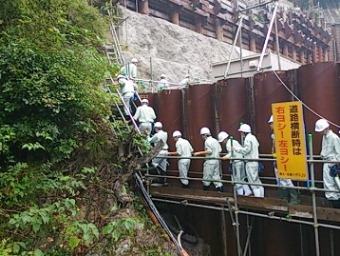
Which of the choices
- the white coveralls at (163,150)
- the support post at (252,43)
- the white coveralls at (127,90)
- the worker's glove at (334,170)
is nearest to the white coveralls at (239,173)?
the worker's glove at (334,170)

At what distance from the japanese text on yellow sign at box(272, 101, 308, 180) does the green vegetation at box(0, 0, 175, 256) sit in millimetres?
2475

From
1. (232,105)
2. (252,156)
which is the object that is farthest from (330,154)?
(232,105)

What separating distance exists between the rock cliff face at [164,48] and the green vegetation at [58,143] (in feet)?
21.8

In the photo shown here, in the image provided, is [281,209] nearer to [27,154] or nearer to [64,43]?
[27,154]

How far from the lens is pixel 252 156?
22.6 ft

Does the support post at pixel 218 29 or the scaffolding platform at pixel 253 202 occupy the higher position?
the support post at pixel 218 29

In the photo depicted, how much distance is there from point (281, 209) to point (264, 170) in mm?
1619

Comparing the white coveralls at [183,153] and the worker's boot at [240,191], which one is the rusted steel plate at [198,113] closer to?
the white coveralls at [183,153]

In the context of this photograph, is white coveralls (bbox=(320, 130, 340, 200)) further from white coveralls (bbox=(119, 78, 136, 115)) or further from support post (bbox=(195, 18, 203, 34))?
support post (bbox=(195, 18, 203, 34))

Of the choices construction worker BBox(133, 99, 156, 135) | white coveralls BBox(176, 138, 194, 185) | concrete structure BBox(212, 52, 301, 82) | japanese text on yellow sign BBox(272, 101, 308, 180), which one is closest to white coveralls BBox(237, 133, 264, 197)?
japanese text on yellow sign BBox(272, 101, 308, 180)

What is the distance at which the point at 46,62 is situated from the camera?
679cm

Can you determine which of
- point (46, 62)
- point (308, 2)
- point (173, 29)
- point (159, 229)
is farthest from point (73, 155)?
point (308, 2)

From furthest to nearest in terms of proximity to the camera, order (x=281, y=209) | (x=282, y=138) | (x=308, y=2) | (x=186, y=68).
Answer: (x=308, y=2) → (x=186, y=68) → (x=281, y=209) → (x=282, y=138)

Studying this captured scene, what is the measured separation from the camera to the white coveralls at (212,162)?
7.77 m
